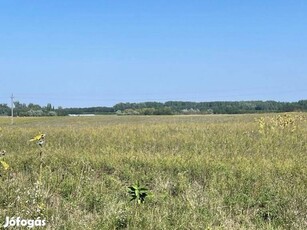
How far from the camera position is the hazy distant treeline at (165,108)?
111875 millimetres

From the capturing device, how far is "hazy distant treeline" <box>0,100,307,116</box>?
112 meters

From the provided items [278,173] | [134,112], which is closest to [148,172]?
[278,173]

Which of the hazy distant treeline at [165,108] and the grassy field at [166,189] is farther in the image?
the hazy distant treeline at [165,108]

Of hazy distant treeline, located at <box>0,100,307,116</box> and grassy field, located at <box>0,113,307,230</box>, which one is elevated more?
hazy distant treeline, located at <box>0,100,307,116</box>

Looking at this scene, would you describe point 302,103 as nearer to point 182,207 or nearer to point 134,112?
point 134,112

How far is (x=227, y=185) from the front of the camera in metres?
7.33

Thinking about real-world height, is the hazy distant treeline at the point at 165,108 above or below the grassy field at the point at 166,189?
above

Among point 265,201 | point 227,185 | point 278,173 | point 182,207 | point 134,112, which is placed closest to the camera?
point 182,207

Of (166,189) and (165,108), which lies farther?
(165,108)

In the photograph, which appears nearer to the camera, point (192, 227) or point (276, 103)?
point (192, 227)

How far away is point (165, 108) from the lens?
121938mm

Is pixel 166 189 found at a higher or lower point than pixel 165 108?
lower

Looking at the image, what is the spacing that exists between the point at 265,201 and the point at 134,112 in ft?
360

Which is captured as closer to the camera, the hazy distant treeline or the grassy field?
the grassy field
